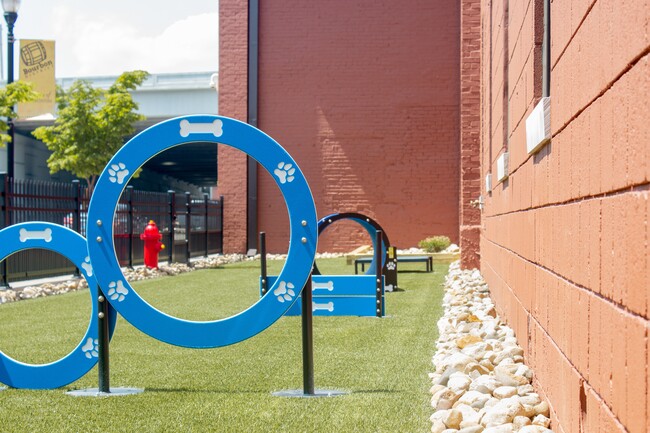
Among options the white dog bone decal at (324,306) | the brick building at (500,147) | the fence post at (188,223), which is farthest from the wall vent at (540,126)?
the fence post at (188,223)

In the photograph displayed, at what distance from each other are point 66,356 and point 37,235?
0.81m

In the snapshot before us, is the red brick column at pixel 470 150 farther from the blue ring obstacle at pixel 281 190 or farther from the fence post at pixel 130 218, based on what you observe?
the blue ring obstacle at pixel 281 190

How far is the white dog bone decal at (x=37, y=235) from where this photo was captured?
560cm

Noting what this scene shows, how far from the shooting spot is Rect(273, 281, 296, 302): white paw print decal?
514 cm

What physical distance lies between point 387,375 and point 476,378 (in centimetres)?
94

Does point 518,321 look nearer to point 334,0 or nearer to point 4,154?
point 334,0

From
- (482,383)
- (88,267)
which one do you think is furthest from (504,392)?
(88,267)

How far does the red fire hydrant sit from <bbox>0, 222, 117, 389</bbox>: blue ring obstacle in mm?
11588

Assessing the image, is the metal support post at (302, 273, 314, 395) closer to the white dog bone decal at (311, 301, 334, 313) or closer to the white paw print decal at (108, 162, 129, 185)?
the white paw print decal at (108, 162, 129, 185)

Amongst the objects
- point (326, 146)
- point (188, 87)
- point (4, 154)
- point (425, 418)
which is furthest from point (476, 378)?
point (4, 154)

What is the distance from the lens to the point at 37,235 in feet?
18.5

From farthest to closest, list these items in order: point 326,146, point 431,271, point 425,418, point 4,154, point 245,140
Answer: point 4,154 → point 326,146 → point 431,271 → point 245,140 → point 425,418

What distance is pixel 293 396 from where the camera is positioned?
5.22 metres

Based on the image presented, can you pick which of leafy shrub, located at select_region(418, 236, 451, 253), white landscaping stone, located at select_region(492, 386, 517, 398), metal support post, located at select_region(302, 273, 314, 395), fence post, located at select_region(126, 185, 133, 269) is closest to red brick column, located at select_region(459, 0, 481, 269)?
leafy shrub, located at select_region(418, 236, 451, 253)
